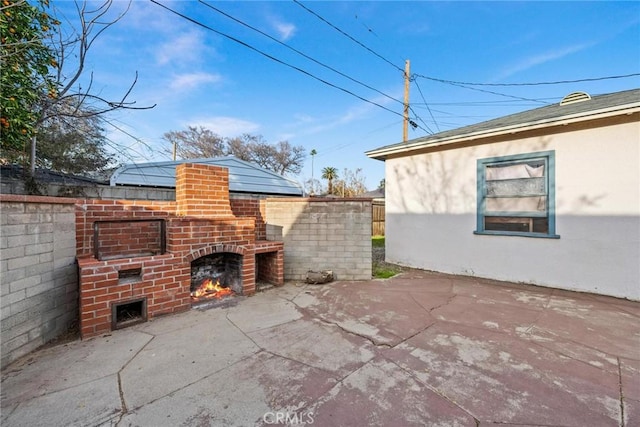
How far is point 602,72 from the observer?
6.03 metres

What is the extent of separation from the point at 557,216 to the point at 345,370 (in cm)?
460

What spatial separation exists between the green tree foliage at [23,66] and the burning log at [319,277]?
4125mm

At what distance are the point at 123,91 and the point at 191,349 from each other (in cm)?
305

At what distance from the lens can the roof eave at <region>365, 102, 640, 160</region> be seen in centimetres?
361

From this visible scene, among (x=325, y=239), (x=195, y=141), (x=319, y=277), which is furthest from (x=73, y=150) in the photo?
(x=195, y=141)

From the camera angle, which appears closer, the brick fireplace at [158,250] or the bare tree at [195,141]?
the brick fireplace at [158,250]

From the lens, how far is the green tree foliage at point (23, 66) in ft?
8.42

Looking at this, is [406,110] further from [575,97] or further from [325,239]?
[325,239]

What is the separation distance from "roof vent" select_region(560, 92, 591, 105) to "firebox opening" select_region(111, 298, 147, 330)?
8.89 meters

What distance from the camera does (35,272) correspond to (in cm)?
239

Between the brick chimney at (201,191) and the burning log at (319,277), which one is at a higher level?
the brick chimney at (201,191)

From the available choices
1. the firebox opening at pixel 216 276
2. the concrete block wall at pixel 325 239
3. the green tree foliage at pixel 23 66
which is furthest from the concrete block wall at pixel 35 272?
the concrete block wall at pixel 325 239

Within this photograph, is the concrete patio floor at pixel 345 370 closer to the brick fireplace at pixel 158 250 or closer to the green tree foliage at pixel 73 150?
the brick fireplace at pixel 158 250

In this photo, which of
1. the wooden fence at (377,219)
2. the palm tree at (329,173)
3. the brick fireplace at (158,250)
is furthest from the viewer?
the palm tree at (329,173)
